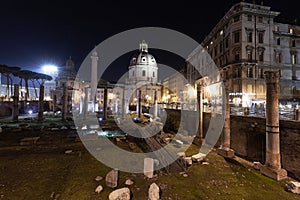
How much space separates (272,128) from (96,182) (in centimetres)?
854

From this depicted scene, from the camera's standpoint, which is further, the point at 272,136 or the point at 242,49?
the point at 242,49

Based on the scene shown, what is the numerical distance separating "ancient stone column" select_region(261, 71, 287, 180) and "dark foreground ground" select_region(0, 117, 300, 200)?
617 mm

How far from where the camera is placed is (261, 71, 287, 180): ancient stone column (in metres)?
7.79

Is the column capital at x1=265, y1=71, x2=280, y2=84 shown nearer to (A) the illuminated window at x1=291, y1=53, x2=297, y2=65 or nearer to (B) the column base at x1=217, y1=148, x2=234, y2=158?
(B) the column base at x1=217, y1=148, x2=234, y2=158

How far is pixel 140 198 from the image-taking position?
19.3 ft

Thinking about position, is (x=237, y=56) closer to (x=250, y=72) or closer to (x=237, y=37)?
(x=237, y=37)

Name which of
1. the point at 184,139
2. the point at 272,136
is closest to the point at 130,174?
the point at 272,136

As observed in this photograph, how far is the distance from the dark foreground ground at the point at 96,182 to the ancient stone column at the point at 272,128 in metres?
0.62

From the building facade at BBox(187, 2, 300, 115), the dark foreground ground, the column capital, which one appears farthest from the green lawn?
the building facade at BBox(187, 2, 300, 115)

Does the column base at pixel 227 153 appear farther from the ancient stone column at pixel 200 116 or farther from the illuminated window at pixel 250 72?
the illuminated window at pixel 250 72

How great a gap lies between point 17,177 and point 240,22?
35175 mm

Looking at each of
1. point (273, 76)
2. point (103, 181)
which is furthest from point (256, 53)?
point (103, 181)

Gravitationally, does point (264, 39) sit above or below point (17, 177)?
above

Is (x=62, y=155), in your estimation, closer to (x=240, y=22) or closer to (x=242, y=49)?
(x=242, y=49)
